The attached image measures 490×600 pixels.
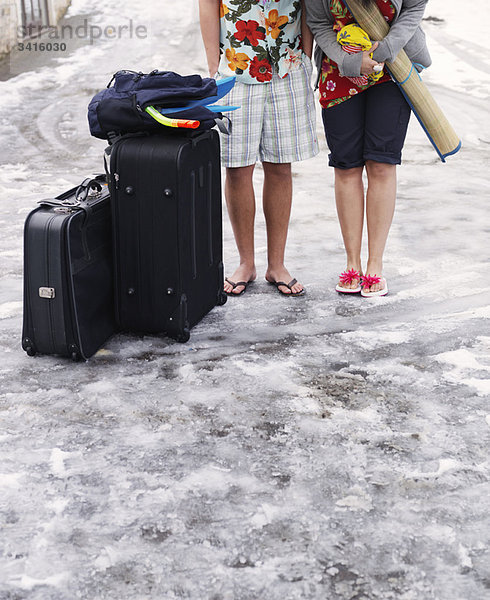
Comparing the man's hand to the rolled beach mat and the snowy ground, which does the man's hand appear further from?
the snowy ground

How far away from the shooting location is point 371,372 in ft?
7.70

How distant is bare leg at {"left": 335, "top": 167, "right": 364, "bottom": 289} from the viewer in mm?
2910

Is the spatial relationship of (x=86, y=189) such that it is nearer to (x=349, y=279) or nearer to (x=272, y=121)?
(x=272, y=121)

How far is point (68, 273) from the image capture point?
2281mm

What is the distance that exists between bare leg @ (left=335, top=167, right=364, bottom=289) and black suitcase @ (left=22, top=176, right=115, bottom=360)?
0.92m

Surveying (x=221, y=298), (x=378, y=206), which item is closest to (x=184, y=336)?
(x=221, y=298)

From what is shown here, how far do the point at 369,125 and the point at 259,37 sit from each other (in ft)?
1.61

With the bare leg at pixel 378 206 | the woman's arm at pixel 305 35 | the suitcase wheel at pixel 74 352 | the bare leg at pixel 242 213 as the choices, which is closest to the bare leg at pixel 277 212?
the bare leg at pixel 242 213

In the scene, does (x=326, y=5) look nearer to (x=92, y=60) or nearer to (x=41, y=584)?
(x=41, y=584)

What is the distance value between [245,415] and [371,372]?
18.0 inches

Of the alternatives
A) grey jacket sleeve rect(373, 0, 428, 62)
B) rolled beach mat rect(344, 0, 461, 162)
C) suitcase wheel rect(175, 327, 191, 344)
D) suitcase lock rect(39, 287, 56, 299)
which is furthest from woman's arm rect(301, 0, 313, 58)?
suitcase lock rect(39, 287, 56, 299)

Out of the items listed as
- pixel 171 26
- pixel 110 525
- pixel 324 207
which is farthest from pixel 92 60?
pixel 110 525

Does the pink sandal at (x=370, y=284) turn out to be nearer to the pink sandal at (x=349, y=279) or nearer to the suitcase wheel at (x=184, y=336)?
the pink sandal at (x=349, y=279)

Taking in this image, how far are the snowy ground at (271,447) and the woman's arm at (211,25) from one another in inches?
34.9
